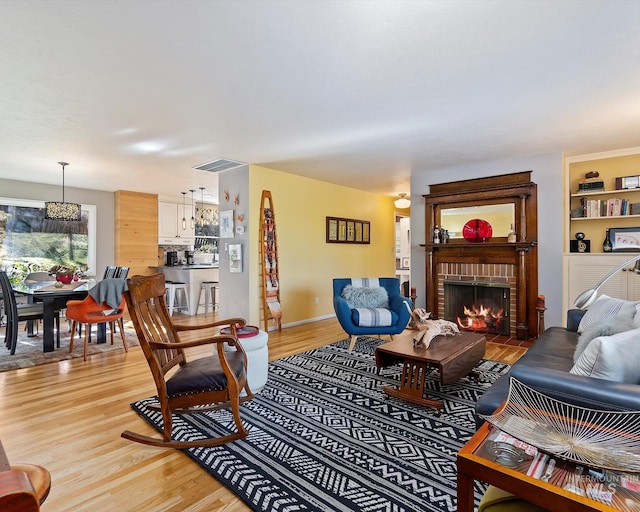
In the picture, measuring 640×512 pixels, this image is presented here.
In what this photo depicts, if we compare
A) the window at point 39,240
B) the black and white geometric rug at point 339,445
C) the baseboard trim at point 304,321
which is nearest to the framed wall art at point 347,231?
the baseboard trim at point 304,321

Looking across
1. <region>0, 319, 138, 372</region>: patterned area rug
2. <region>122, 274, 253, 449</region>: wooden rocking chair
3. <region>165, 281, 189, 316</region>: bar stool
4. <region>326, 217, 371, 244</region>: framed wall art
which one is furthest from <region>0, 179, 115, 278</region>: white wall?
<region>122, 274, 253, 449</region>: wooden rocking chair

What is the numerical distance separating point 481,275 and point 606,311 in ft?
7.71

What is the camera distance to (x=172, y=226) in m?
7.75

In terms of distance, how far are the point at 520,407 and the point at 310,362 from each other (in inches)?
99.1

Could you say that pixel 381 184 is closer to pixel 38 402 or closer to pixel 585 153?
pixel 585 153

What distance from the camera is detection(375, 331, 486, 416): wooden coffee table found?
254cm

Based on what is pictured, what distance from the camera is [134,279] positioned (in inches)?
86.2

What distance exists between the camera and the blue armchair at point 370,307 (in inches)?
158

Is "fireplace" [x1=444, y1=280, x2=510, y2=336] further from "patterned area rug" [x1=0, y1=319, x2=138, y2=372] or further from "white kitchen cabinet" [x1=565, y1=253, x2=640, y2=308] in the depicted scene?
"patterned area rug" [x1=0, y1=319, x2=138, y2=372]

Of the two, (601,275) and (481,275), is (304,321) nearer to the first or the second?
(481,275)

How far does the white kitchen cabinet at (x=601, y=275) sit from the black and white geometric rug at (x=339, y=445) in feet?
7.10

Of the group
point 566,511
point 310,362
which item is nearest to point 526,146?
point 310,362

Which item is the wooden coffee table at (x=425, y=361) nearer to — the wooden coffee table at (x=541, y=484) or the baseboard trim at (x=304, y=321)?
the wooden coffee table at (x=541, y=484)

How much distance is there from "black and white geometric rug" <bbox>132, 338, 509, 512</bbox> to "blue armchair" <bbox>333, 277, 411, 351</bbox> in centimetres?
81
